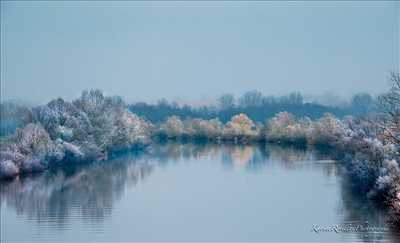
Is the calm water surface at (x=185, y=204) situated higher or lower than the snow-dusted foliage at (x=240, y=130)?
lower

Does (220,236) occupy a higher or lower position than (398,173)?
lower

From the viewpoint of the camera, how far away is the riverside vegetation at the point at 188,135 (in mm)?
5882

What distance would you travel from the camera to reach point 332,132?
1154 cm

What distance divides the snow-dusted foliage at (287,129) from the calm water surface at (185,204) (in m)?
3.55

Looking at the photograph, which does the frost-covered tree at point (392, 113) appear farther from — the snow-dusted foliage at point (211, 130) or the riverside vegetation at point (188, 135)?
the snow-dusted foliage at point (211, 130)

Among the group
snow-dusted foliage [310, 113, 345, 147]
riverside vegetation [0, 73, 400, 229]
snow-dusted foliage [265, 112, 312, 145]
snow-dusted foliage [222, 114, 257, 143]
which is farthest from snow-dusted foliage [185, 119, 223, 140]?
snow-dusted foliage [310, 113, 345, 147]

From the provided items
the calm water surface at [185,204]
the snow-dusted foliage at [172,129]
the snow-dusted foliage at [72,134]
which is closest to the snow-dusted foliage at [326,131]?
the calm water surface at [185,204]

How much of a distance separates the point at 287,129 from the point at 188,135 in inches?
99.1

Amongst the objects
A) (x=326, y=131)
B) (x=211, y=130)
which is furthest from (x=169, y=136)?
(x=326, y=131)

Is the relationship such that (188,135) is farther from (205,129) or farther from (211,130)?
(211,130)

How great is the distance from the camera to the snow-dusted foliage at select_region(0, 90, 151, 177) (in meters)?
8.22

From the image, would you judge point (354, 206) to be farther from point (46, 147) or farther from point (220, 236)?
point (46, 147)

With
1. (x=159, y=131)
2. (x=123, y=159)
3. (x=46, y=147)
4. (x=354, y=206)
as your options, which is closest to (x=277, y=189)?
(x=354, y=206)

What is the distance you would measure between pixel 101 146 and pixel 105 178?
7.62 ft
